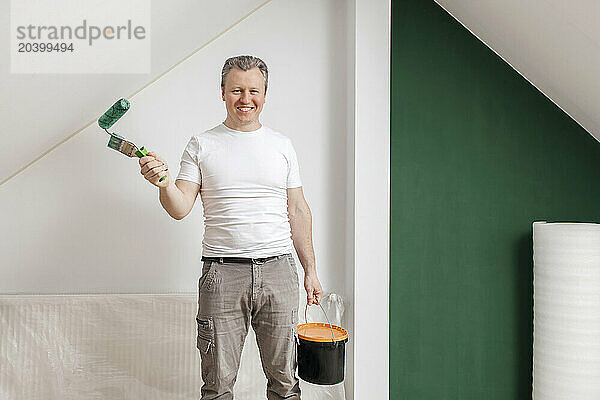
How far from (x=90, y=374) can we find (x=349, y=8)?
2.03m

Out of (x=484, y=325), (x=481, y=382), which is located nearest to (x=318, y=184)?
(x=484, y=325)

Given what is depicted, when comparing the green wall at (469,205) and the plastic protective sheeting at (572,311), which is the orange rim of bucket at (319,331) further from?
the plastic protective sheeting at (572,311)

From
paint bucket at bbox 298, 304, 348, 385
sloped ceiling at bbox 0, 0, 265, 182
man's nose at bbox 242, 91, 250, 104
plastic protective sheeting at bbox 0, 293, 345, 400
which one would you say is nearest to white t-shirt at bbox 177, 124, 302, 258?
man's nose at bbox 242, 91, 250, 104

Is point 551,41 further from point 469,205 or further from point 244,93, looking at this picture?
point 244,93

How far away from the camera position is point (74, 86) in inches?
92.2

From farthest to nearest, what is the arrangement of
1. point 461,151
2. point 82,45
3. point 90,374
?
point 461,151, point 90,374, point 82,45

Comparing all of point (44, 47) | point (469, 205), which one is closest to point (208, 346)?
point (44, 47)

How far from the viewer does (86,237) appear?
2.96 m

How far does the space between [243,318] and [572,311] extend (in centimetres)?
139

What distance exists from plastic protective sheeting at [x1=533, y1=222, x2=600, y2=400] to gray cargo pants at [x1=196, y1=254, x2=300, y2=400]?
115cm

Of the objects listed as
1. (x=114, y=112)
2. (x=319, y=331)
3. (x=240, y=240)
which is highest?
(x=114, y=112)

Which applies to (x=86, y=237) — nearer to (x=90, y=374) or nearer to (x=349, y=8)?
(x=90, y=374)

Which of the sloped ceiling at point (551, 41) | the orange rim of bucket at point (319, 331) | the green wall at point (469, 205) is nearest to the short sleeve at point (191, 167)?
the orange rim of bucket at point (319, 331)

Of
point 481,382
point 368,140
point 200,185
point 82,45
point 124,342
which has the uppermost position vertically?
point 82,45
